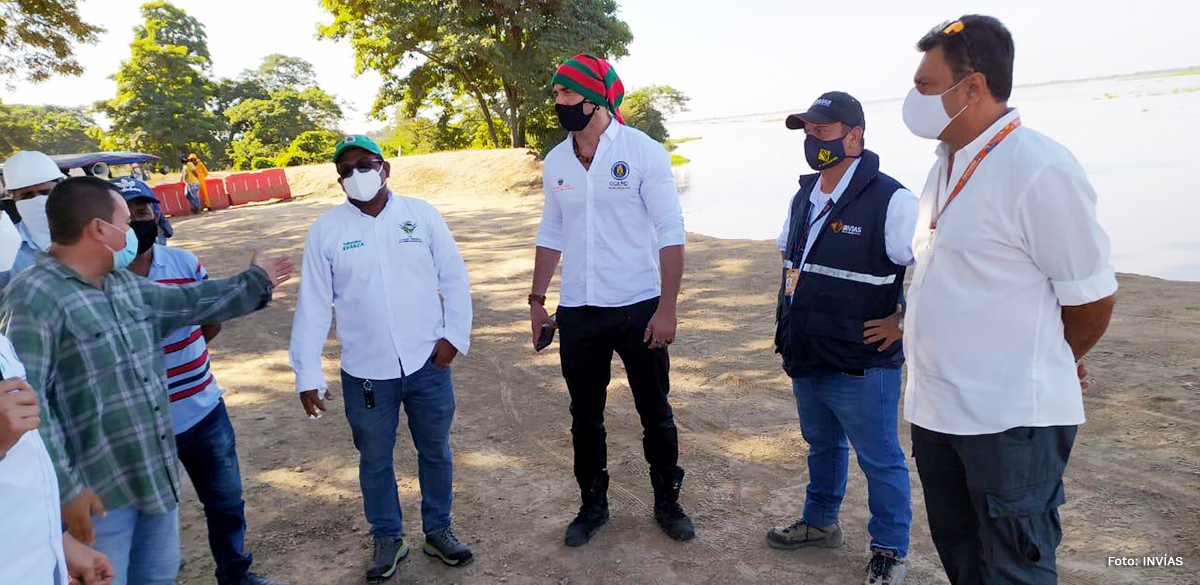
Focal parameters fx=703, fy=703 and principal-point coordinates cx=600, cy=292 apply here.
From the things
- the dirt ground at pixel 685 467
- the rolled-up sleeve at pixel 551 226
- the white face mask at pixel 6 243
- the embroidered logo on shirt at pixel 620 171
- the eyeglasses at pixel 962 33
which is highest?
the eyeglasses at pixel 962 33

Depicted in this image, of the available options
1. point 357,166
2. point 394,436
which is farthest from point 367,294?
point 394,436

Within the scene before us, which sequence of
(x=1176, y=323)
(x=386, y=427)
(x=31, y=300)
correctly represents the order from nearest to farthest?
(x=31, y=300)
(x=386, y=427)
(x=1176, y=323)

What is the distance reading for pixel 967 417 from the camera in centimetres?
207

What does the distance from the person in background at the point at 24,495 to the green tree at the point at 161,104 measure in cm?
4599

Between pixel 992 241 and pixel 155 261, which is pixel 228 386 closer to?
pixel 155 261

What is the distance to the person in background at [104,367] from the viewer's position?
2.28 metres

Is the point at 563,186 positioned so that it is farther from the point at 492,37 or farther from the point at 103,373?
the point at 492,37

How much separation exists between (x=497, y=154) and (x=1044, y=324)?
21120mm

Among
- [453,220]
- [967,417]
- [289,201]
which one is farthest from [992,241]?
[289,201]

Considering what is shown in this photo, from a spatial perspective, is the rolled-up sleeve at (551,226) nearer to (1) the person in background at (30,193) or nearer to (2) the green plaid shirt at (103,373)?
(2) the green plaid shirt at (103,373)

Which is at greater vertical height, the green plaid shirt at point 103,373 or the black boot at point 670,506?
the green plaid shirt at point 103,373

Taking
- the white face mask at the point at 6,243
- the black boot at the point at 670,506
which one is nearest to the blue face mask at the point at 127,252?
the white face mask at the point at 6,243

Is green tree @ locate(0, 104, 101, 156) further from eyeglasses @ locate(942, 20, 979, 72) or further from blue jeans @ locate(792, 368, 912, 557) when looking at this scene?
eyeglasses @ locate(942, 20, 979, 72)

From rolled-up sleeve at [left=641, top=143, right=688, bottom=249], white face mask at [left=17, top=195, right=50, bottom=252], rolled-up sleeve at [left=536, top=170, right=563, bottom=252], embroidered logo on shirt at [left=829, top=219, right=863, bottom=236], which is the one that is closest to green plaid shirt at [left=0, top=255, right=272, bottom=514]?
white face mask at [left=17, top=195, right=50, bottom=252]
